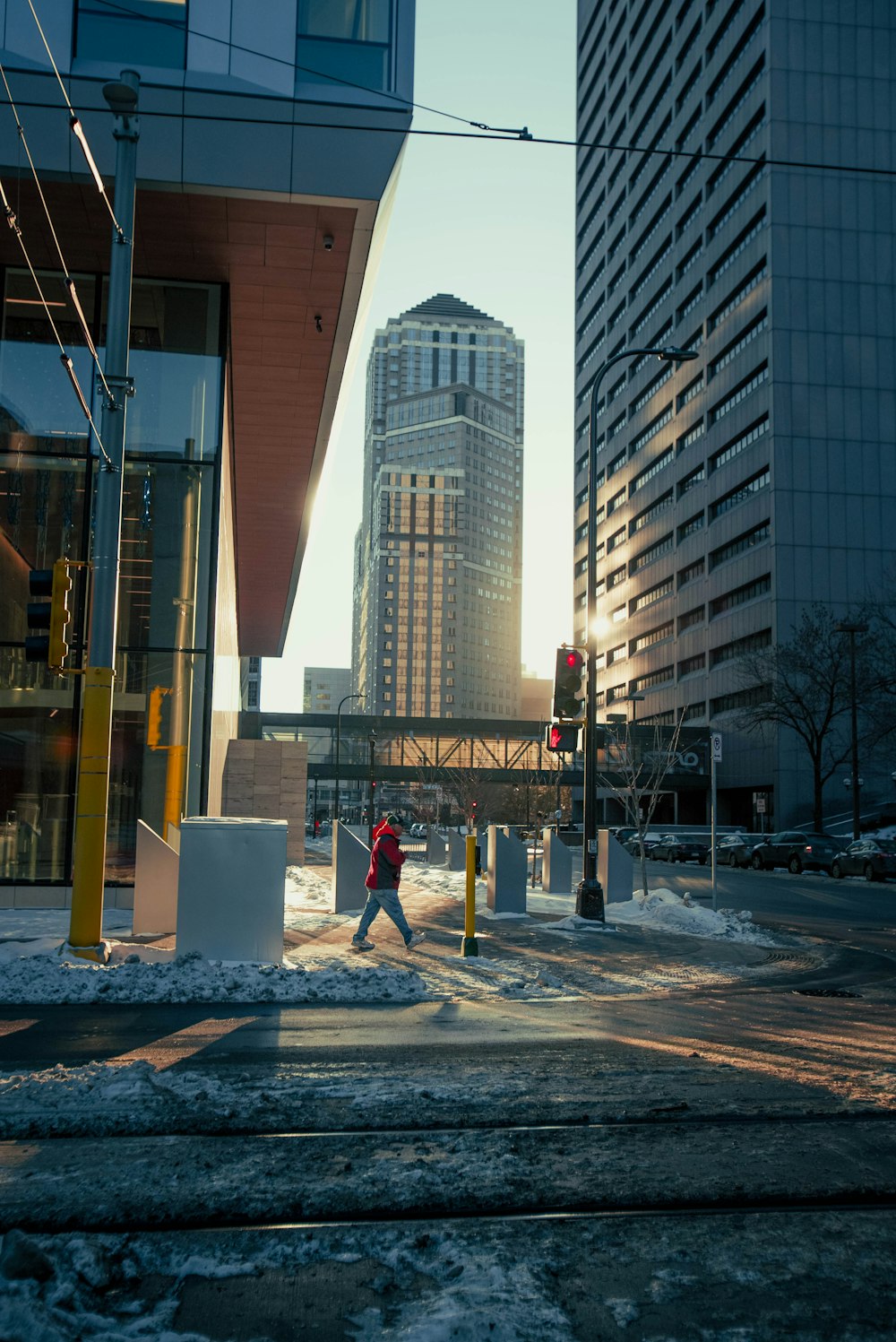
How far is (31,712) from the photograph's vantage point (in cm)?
1738

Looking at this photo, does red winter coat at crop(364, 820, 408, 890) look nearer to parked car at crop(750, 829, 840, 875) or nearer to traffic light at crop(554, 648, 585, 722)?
traffic light at crop(554, 648, 585, 722)

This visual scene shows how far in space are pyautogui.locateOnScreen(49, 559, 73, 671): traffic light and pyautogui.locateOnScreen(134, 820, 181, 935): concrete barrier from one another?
3.52 metres

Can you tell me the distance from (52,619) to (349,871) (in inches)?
345

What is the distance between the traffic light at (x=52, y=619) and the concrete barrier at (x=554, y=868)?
1631cm

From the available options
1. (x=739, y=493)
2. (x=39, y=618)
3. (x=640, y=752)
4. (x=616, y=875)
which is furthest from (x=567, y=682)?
(x=739, y=493)

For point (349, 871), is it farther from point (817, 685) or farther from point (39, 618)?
point (817, 685)

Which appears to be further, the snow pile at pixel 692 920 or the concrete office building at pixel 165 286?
the snow pile at pixel 692 920

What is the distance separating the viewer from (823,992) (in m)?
10.9

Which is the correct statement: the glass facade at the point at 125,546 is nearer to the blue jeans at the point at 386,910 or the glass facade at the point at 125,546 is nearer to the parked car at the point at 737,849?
the blue jeans at the point at 386,910

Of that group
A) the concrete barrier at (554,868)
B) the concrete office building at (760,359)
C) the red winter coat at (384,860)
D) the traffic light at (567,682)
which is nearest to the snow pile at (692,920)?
the traffic light at (567,682)

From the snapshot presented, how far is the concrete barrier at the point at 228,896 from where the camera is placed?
11047 mm

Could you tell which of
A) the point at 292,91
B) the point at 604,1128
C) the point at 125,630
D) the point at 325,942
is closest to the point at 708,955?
the point at 325,942

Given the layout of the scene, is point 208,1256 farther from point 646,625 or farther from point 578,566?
point 578,566

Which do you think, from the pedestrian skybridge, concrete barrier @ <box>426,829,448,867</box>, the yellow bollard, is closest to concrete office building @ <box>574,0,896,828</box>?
the pedestrian skybridge
